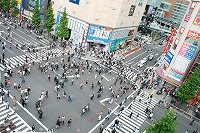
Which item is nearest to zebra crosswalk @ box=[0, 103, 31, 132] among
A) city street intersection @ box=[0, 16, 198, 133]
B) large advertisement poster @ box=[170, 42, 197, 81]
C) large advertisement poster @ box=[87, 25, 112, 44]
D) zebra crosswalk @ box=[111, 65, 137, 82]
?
city street intersection @ box=[0, 16, 198, 133]

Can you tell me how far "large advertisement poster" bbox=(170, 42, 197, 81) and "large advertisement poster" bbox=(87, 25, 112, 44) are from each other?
2077cm

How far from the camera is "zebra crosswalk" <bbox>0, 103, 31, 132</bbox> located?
24.1m

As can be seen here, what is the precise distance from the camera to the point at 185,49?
4072 centimetres

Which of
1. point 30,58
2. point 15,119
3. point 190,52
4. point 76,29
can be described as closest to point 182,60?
point 190,52

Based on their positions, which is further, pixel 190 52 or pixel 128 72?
pixel 128 72

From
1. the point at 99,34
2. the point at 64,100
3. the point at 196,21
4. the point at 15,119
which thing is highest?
the point at 196,21

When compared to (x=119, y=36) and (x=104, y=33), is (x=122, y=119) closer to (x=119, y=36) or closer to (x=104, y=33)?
(x=104, y=33)

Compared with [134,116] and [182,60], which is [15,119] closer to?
[134,116]

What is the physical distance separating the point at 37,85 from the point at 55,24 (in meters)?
28.9

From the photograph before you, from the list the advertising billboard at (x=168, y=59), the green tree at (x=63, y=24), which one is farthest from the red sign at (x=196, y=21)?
the green tree at (x=63, y=24)

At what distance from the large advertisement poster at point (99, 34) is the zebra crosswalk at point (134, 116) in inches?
880

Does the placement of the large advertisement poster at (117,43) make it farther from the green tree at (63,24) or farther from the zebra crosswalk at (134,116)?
the zebra crosswalk at (134,116)

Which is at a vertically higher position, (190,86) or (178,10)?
(178,10)

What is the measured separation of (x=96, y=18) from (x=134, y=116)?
30.0 m
